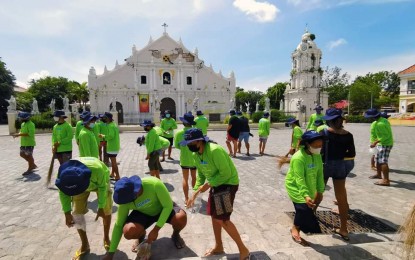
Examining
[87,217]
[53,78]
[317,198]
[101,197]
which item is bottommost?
[87,217]

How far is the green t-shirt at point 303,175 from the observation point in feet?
10.7

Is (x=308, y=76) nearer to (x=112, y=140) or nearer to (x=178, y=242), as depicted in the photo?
(x=112, y=140)

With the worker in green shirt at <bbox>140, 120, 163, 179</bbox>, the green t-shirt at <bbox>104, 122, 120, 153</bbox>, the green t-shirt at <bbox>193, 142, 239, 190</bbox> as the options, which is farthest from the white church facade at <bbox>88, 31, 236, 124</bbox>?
the green t-shirt at <bbox>193, 142, 239, 190</bbox>

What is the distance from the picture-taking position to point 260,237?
3885 millimetres

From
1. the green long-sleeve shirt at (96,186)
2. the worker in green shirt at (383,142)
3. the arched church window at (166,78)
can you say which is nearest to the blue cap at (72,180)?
the green long-sleeve shirt at (96,186)

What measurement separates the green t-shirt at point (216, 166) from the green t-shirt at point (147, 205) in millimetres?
574

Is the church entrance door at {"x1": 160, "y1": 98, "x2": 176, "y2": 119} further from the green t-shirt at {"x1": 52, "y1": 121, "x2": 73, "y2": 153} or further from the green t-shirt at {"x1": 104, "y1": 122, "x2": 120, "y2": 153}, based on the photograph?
the green t-shirt at {"x1": 52, "y1": 121, "x2": 73, "y2": 153}

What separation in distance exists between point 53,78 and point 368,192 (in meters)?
56.7

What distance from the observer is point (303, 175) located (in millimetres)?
3293

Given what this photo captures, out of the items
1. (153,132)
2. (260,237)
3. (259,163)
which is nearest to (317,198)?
(260,237)

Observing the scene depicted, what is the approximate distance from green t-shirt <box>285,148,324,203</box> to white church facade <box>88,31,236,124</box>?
34868 mm

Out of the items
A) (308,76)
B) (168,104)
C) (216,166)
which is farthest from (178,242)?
(308,76)

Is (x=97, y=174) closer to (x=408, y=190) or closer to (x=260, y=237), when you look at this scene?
(x=260, y=237)

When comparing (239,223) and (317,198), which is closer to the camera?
(317,198)
